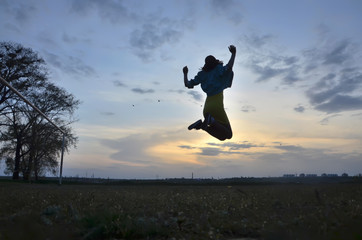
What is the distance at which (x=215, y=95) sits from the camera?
7891 millimetres

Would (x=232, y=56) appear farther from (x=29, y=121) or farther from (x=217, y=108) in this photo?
(x=29, y=121)

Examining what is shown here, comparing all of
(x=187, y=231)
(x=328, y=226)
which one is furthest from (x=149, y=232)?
(x=328, y=226)

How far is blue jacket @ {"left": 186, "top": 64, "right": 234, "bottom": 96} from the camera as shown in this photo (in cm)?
771

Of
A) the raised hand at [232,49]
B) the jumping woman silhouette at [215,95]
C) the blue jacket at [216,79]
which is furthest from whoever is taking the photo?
the blue jacket at [216,79]

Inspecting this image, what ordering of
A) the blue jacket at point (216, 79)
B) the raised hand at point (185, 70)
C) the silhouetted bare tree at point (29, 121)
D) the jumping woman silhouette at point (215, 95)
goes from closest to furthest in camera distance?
the jumping woman silhouette at point (215, 95), the blue jacket at point (216, 79), the raised hand at point (185, 70), the silhouetted bare tree at point (29, 121)

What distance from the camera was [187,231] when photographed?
11.9 feet

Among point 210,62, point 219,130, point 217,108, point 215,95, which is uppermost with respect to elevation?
point 210,62

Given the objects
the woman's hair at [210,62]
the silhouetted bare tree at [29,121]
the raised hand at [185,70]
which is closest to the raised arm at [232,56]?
the woman's hair at [210,62]

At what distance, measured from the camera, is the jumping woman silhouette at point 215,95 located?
7489mm

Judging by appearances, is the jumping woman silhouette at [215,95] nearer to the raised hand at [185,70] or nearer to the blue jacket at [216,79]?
the blue jacket at [216,79]

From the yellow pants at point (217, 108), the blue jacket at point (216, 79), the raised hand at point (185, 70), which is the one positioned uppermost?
the raised hand at point (185, 70)

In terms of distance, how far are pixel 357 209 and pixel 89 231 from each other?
11.5 feet

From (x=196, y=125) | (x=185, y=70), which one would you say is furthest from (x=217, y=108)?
(x=185, y=70)

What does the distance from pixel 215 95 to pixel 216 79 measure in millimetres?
367
